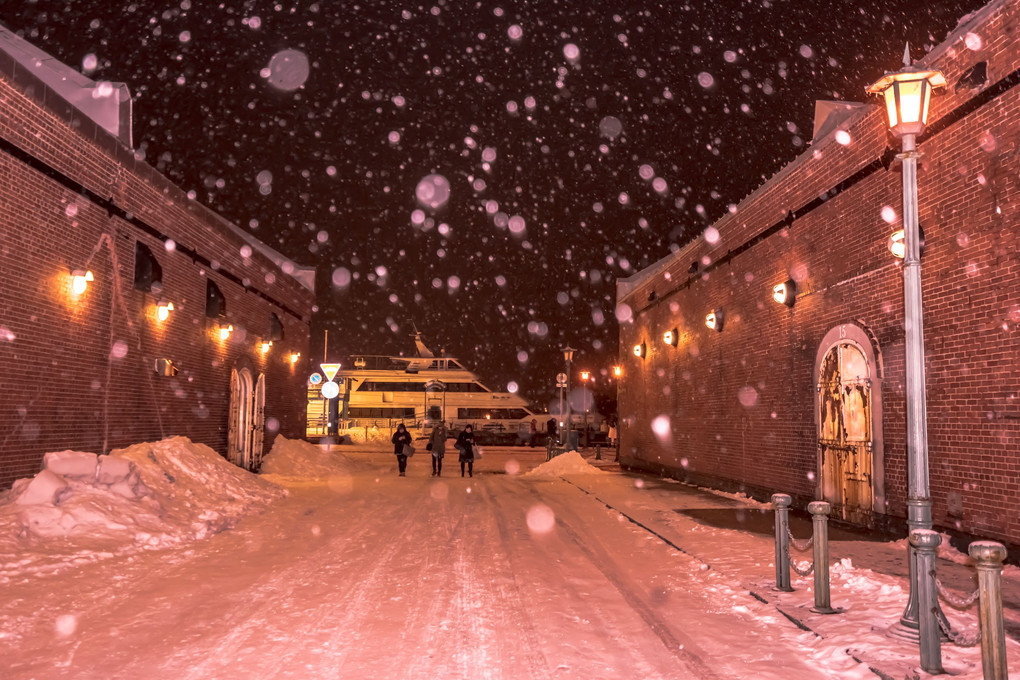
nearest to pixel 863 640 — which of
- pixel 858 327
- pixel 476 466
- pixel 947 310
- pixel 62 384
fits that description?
pixel 947 310

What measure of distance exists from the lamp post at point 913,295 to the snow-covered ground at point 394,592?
3.62ft

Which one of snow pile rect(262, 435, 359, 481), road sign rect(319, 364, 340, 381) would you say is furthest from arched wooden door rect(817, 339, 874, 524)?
road sign rect(319, 364, 340, 381)

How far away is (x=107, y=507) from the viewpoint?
1092 centimetres

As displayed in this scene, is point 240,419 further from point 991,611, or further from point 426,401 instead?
point 426,401

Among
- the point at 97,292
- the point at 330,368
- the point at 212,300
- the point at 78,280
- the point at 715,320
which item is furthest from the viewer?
the point at 330,368

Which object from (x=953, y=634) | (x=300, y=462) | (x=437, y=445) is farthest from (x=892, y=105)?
(x=300, y=462)

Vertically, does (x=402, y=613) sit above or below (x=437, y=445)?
below

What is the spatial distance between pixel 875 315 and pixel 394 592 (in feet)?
27.9

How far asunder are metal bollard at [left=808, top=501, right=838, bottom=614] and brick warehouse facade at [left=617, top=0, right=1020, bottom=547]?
3.08 m

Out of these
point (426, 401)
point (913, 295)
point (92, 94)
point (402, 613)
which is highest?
point (92, 94)

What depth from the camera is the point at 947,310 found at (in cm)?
1013

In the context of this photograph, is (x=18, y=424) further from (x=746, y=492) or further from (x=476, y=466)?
(x=476, y=466)

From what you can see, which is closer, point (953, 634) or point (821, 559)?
point (953, 634)

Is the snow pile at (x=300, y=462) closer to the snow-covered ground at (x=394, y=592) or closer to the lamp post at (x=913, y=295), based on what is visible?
the snow-covered ground at (x=394, y=592)
